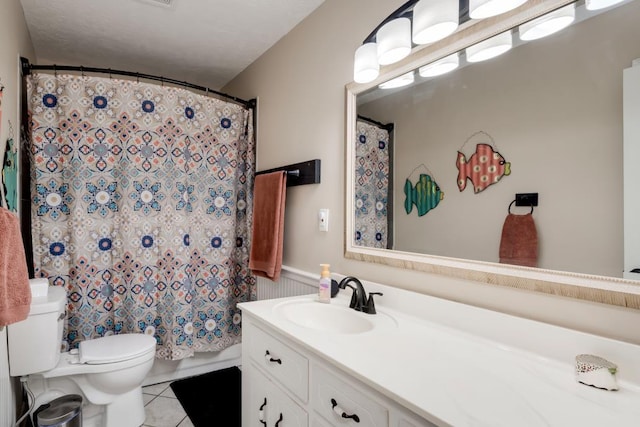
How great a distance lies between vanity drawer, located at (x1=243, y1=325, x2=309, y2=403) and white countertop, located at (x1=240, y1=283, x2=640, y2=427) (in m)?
0.07

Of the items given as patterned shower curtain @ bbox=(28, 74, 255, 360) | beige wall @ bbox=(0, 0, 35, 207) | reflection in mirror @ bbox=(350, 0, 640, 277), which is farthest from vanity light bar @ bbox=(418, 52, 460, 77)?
beige wall @ bbox=(0, 0, 35, 207)

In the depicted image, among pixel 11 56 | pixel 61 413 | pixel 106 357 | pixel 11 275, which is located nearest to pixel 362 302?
pixel 11 275

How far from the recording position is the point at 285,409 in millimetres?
1159

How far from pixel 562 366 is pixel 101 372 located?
79.8 inches

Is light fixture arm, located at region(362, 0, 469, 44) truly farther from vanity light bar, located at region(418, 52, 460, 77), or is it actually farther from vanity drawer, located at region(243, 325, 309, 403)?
vanity drawer, located at region(243, 325, 309, 403)

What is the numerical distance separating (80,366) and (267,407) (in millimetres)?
1156

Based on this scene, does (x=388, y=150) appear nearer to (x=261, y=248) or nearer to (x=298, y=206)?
(x=298, y=206)

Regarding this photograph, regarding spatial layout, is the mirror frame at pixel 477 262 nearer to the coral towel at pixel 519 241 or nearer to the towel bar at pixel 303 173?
the coral towel at pixel 519 241

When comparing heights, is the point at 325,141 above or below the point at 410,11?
below

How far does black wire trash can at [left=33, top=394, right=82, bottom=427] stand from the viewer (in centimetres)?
154

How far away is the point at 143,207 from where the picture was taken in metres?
2.21

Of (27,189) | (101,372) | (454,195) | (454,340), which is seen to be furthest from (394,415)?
(27,189)

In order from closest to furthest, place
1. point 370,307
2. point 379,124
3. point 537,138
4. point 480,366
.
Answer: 1. point 480,366
2. point 537,138
3. point 370,307
4. point 379,124

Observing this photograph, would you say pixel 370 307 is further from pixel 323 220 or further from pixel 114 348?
pixel 114 348
